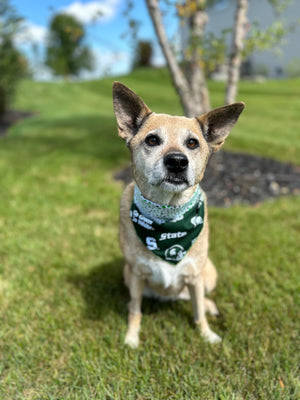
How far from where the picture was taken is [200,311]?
254cm

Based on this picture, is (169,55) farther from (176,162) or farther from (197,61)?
(176,162)

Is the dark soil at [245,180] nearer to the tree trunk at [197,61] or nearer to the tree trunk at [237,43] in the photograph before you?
the tree trunk at [197,61]

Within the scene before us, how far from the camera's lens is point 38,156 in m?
7.87

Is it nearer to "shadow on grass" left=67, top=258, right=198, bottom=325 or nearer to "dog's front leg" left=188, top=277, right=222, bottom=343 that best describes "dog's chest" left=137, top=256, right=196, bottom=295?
"dog's front leg" left=188, top=277, right=222, bottom=343

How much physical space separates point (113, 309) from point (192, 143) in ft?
5.82

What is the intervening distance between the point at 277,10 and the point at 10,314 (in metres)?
6.44

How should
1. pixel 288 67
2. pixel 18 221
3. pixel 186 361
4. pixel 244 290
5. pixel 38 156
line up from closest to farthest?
pixel 186 361 < pixel 244 290 < pixel 18 221 < pixel 38 156 < pixel 288 67

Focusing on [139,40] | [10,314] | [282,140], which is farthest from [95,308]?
[282,140]

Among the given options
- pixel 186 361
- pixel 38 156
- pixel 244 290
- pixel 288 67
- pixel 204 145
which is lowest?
pixel 288 67

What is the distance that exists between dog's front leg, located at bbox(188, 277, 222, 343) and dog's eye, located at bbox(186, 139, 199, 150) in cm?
110

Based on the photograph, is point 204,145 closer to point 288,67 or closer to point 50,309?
point 50,309

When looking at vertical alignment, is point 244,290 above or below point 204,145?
below

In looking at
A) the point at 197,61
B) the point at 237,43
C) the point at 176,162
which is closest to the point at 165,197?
the point at 176,162

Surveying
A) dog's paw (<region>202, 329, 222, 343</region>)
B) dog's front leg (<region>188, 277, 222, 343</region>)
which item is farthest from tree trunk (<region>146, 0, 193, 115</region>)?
dog's paw (<region>202, 329, 222, 343</region>)
